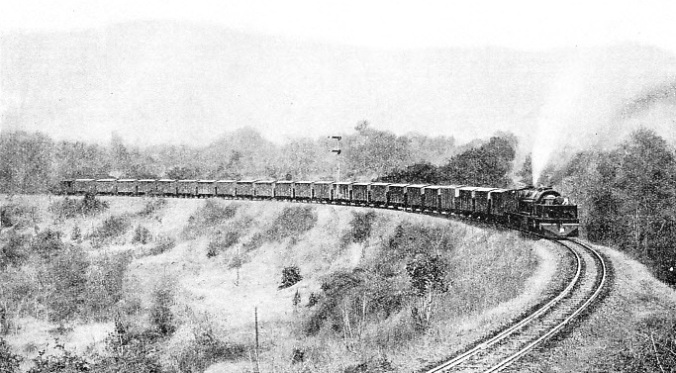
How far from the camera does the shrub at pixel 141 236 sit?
41366 millimetres

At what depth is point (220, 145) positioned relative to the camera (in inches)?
3693

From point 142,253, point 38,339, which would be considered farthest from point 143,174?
point 38,339

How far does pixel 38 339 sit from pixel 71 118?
253ft

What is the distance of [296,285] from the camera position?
2883 centimetres

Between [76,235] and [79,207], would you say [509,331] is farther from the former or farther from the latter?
[79,207]

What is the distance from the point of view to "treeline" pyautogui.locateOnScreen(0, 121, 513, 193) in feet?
182

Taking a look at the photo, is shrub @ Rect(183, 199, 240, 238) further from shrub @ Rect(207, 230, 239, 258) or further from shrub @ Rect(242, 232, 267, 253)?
shrub @ Rect(242, 232, 267, 253)

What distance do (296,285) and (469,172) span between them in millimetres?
19881

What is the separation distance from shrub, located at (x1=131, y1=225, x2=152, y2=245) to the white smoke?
95.0 feet

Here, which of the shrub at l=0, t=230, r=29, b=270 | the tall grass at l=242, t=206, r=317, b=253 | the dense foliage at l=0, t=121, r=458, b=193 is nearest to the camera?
the shrub at l=0, t=230, r=29, b=270

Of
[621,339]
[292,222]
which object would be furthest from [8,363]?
[292,222]

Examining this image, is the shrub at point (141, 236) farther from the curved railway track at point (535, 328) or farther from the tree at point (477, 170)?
the curved railway track at point (535, 328)

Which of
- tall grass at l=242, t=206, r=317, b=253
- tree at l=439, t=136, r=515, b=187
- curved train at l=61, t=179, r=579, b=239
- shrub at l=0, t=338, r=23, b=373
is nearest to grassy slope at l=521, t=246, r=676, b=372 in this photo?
curved train at l=61, t=179, r=579, b=239

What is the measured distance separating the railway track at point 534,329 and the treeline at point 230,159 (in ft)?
88.4
